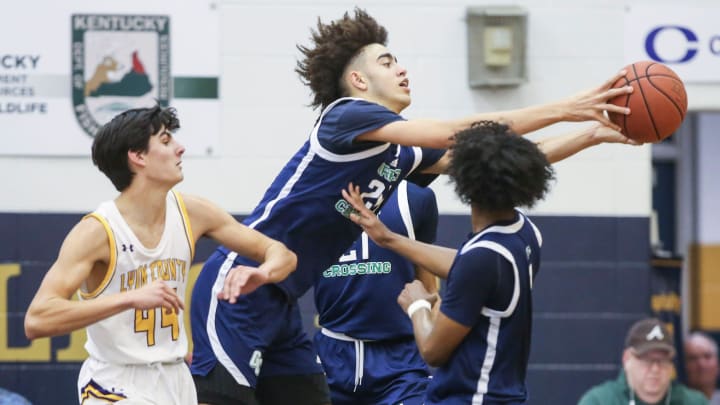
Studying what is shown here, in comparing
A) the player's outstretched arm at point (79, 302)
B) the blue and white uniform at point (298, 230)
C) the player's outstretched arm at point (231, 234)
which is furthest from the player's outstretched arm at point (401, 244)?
the player's outstretched arm at point (79, 302)

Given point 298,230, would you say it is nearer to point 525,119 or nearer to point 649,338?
point 525,119

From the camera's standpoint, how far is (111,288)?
14.1ft

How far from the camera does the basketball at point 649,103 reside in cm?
470

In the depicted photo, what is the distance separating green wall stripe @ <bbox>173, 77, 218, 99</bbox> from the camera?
24.3 ft

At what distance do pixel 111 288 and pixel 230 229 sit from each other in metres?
0.51

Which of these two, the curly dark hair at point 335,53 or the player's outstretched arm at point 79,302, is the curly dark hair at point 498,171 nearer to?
the player's outstretched arm at point 79,302

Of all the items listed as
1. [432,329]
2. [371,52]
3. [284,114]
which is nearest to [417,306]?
[432,329]

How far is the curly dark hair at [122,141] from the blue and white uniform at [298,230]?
1.90 feet

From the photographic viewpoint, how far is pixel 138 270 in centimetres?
434

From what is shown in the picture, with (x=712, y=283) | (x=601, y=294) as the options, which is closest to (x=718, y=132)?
(x=712, y=283)

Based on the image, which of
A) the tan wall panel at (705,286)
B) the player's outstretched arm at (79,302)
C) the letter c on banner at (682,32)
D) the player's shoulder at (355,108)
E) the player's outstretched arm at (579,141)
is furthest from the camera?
the tan wall panel at (705,286)

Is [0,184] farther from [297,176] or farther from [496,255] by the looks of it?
[496,255]

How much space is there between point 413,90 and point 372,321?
7.65 feet

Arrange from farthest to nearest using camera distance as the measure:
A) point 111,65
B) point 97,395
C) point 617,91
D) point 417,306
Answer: point 111,65 → point 617,91 → point 417,306 → point 97,395
